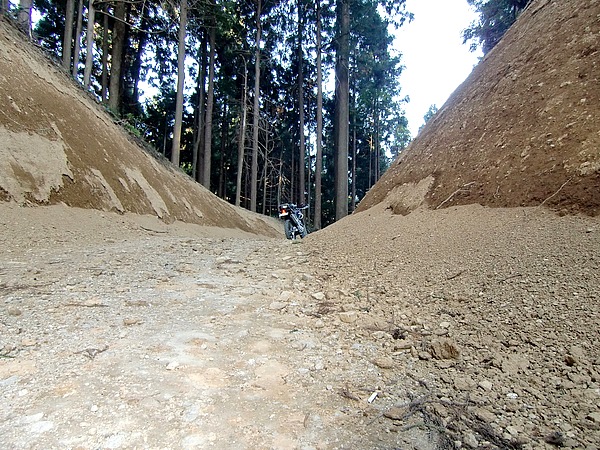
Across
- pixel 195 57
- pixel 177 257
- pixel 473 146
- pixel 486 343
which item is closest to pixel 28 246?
pixel 177 257

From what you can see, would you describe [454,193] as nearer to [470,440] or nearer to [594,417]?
[594,417]

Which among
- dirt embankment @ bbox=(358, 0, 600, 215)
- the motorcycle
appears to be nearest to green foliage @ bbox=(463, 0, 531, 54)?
dirt embankment @ bbox=(358, 0, 600, 215)

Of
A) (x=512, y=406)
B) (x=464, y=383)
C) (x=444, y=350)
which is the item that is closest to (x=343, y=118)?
(x=444, y=350)

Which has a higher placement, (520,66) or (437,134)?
(520,66)

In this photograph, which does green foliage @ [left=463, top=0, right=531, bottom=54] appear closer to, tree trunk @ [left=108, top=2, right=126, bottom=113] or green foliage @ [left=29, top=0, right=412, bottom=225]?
green foliage @ [left=29, top=0, right=412, bottom=225]

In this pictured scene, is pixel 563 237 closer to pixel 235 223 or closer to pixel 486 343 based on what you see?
pixel 486 343

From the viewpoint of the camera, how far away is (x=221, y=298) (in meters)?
3.22

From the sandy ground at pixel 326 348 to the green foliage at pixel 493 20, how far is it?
937cm

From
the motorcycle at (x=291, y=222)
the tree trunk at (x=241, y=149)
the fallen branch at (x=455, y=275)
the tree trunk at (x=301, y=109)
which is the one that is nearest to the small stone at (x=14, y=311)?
the fallen branch at (x=455, y=275)

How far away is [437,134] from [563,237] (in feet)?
11.8

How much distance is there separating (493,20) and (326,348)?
12.0 meters

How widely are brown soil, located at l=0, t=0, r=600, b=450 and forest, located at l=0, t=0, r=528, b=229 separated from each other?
286 inches

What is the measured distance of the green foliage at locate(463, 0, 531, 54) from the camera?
10.0m

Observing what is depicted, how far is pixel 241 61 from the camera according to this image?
20703 mm
